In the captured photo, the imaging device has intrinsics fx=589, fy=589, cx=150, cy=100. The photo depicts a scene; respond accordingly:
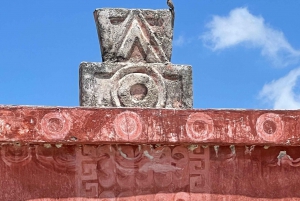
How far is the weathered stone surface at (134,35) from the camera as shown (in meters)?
4.06

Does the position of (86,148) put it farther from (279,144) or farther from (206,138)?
(279,144)

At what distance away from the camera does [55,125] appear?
3309 mm

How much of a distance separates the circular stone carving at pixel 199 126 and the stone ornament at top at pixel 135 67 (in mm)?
494

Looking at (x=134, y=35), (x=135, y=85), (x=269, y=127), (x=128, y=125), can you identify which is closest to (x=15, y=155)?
(x=128, y=125)

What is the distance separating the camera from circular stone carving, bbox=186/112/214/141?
135 inches

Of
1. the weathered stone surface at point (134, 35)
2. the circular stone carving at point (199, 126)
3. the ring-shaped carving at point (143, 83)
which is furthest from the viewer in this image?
the weathered stone surface at point (134, 35)

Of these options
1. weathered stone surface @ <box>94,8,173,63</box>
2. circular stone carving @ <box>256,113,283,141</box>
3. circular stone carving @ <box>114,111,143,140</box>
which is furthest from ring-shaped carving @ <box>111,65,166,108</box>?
circular stone carving @ <box>256,113,283,141</box>

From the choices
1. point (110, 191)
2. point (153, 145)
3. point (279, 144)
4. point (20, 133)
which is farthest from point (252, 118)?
point (20, 133)

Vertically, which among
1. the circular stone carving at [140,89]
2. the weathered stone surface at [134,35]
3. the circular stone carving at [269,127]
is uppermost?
the weathered stone surface at [134,35]

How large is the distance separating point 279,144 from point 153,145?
2.47 feet

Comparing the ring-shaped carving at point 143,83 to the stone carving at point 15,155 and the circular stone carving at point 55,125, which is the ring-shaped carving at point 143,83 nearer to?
the circular stone carving at point 55,125

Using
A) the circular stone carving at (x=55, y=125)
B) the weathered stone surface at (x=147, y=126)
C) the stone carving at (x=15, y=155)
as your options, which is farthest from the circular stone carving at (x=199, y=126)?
the stone carving at (x=15, y=155)

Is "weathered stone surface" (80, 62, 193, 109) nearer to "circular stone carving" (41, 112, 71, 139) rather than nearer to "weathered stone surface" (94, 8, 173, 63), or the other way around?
"weathered stone surface" (94, 8, 173, 63)

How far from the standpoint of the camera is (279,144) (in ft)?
11.5
